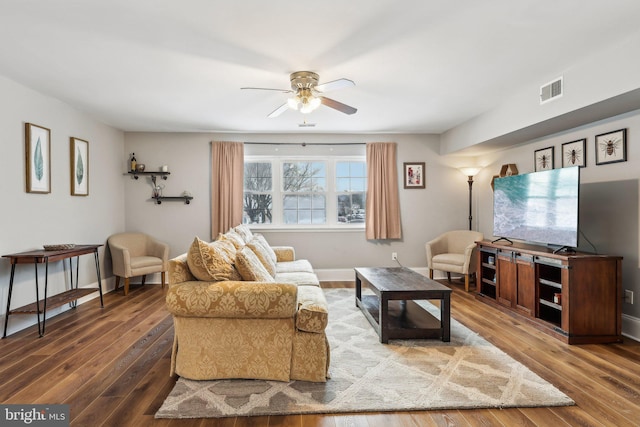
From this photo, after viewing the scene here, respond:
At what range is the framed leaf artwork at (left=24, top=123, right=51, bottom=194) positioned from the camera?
12.5 feet

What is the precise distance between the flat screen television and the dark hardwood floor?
0.94 meters

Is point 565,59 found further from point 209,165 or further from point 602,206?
point 209,165

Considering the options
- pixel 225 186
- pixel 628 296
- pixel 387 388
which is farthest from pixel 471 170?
pixel 387 388

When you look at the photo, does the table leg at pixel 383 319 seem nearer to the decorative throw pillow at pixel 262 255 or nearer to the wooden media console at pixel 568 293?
the decorative throw pillow at pixel 262 255

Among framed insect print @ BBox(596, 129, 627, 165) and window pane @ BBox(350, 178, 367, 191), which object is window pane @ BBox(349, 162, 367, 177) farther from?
framed insect print @ BBox(596, 129, 627, 165)

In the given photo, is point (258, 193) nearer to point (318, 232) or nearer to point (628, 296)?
point (318, 232)

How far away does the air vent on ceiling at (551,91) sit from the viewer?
337 cm

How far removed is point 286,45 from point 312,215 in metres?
3.63

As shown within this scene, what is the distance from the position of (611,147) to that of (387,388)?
122 inches

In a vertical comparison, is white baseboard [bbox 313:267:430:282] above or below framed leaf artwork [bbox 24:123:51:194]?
below

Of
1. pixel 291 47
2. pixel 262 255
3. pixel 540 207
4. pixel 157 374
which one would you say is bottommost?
pixel 157 374

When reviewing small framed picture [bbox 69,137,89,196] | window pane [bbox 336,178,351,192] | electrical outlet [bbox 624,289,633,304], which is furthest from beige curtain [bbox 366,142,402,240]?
small framed picture [bbox 69,137,89,196]

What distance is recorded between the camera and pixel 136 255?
18.4 feet

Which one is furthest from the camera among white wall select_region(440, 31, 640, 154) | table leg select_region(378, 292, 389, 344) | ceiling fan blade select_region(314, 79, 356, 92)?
table leg select_region(378, 292, 389, 344)
